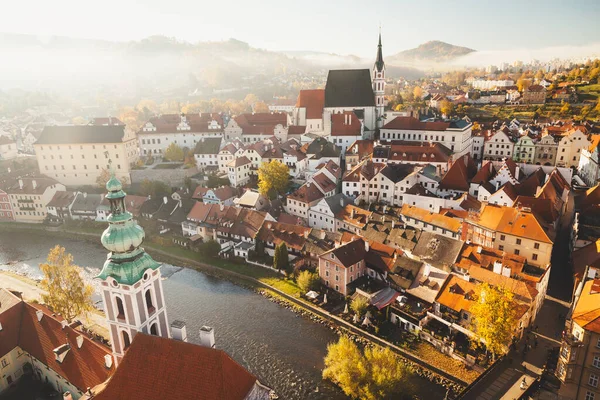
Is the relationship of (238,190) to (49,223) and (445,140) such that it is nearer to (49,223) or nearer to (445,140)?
(49,223)

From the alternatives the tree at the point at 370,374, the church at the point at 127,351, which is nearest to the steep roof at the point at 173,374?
the church at the point at 127,351

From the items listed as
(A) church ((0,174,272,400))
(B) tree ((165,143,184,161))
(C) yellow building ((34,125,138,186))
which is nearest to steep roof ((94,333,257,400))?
(A) church ((0,174,272,400))

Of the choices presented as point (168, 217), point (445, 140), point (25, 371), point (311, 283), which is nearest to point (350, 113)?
point (445, 140)

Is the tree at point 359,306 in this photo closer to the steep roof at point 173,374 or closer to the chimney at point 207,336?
the chimney at point 207,336

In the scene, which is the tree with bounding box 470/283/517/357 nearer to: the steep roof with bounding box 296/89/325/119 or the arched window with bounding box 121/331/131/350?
the arched window with bounding box 121/331/131/350

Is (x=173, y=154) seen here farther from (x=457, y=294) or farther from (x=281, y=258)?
(x=457, y=294)

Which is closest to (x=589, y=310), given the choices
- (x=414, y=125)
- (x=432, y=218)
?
(x=432, y=218)
